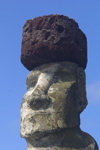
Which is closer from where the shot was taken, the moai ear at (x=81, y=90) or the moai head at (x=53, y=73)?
the moai head at (x=53, y=73)

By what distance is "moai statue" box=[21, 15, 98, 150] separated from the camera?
682 cm

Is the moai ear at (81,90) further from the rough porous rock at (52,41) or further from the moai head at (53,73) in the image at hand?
the rough porous rock at (52,41)

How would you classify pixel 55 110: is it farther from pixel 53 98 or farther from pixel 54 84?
pixel 54 84

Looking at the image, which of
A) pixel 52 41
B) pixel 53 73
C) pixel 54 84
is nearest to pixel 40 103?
pixel 54 84

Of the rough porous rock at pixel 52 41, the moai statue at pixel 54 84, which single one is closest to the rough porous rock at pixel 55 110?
the moai statue at pixel 54 84

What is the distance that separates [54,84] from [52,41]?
2.91 feet

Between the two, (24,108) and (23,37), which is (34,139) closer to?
(24,108)

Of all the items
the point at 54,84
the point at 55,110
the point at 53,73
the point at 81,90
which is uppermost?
the point at 53,73

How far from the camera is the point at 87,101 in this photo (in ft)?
25.2

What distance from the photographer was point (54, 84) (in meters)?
7.27

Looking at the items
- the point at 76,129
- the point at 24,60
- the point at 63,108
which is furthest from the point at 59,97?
the point at 24,60

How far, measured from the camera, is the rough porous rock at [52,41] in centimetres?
743

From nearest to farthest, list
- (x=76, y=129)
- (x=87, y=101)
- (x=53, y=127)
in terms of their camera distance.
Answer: (x=53, y=127)
(x=76, y=129)
(x=87, y=101)

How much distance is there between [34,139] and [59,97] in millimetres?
927
